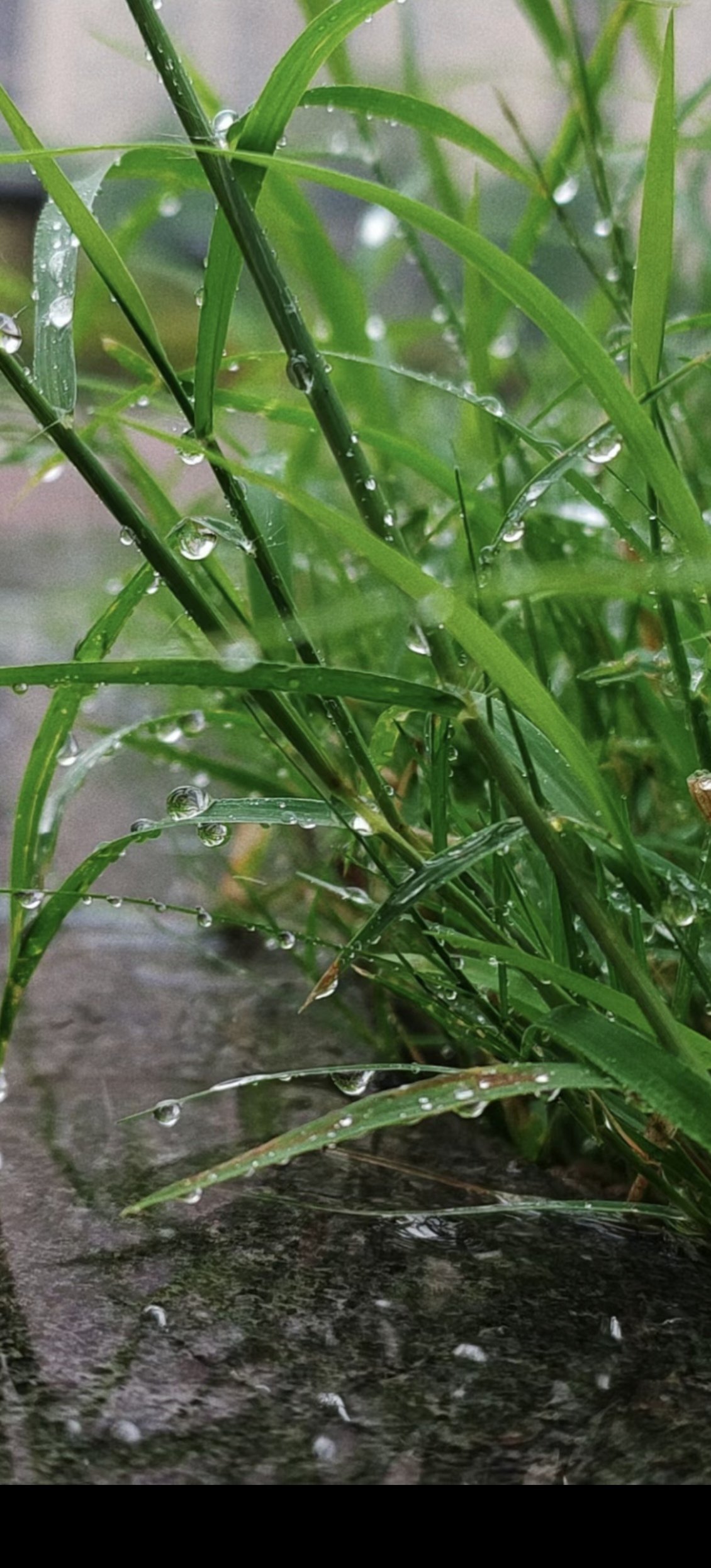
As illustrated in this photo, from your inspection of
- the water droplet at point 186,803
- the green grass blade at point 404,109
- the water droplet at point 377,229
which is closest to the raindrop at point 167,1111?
the water droplet at point 186,803

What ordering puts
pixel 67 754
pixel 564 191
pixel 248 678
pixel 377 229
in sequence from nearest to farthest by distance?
pixel 248 678, pixel 67 754, pixel 564 191, pixel 377 229

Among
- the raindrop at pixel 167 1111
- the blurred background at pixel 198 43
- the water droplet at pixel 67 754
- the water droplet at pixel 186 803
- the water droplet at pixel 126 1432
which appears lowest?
the water droplet at pixel 126 1432

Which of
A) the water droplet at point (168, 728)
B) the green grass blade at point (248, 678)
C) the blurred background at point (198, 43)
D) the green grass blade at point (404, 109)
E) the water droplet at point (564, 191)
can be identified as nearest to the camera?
the green grass blade at point (248, 678)

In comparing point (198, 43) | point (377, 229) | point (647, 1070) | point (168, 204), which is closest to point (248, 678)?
point (647, 1070)

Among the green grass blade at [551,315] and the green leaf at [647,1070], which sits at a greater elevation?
the green grass blade at [551,315]

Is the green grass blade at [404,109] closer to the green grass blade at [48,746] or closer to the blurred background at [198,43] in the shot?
the green grass blade at [48,746]

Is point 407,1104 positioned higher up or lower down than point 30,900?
lower down

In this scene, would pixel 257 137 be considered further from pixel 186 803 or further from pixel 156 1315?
pixel 156 1315
